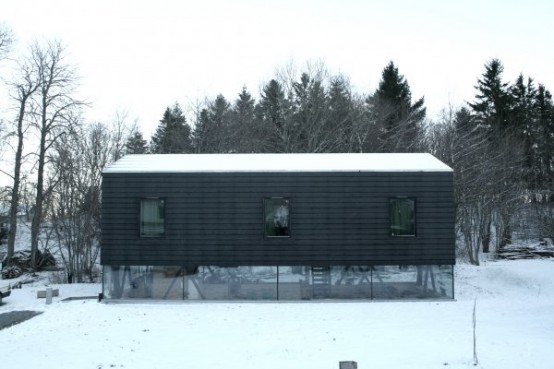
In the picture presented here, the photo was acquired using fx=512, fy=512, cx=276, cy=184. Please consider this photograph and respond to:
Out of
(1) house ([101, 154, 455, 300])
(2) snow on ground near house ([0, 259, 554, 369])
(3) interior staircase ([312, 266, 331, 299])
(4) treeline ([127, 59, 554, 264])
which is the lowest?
(2) snow on ground near house ([0, 259, 554, 369])

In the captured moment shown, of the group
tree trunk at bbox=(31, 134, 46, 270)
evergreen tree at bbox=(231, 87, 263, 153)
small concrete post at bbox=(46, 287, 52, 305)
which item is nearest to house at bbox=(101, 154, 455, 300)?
small concrete post at bbox=(46, 287, 52, 305)

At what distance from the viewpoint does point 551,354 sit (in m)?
10.5

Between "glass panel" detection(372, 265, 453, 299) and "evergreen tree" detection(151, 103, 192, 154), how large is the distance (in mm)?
20234

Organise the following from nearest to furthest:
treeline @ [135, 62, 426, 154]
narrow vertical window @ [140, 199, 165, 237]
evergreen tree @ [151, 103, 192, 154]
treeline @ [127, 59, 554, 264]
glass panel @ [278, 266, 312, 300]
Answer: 1. glass panel @ [278, 266, 312, 300]
2. narrow vertical window @ [140, 199, 165, 237]
3. treeline @ [127, 59, 554, 264]
4. treeline @ [135, 62, 426, 154]
5. evergreen tree @ [151, 103, 192, 154]

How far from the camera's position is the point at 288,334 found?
41.1 feet

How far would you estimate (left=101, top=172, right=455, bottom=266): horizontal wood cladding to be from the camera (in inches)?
665

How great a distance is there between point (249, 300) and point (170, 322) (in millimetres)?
3426

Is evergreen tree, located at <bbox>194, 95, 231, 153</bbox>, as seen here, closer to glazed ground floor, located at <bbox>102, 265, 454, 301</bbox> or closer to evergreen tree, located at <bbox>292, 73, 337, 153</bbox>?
evergreen tree, located at <bbox>292, 73, 337, 153</bbox>

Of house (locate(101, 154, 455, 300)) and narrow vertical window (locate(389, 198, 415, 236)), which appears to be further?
narrow vertical window (locate(389, 198, 415, 236))

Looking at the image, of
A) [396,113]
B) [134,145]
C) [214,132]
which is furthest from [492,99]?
[134,145]

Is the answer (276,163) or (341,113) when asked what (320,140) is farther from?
(276,163)

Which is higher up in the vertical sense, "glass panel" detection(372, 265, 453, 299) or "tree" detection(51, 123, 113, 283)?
"tree" detection(51, 123, 113, 283)

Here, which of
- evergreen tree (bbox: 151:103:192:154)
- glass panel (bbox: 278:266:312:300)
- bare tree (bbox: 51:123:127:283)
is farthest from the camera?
evergreen tree (bbox: 151:103:192:154)

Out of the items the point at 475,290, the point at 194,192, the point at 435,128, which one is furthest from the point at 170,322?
the point at 435,128
